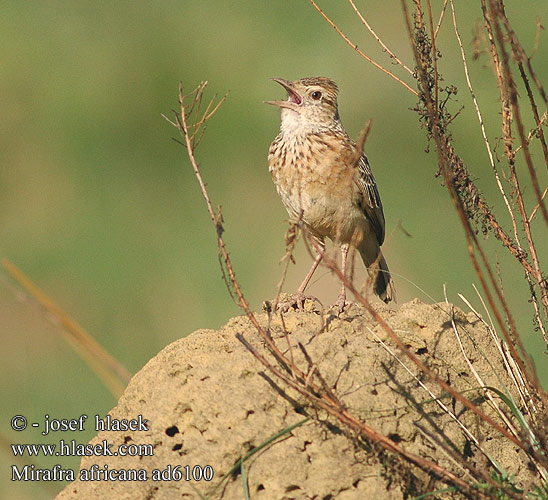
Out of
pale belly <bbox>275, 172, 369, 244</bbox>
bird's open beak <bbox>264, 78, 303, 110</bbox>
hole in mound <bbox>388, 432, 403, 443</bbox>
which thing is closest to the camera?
hole in mound <bbox>388, 432, 403, 443</bbox>

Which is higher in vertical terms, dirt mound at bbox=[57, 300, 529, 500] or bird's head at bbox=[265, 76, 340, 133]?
bird's head at bbox=[265, 76, 340, 133]

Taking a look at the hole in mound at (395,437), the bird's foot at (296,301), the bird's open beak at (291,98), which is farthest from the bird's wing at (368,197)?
the hole in mound at (395,437)

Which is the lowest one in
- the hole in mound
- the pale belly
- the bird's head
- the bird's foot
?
the hole in mound

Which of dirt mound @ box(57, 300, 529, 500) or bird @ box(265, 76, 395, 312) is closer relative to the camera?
dirt mound @ box(57, 300, 529, 500)

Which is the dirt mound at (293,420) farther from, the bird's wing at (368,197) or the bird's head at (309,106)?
the bird's head at (309,106)

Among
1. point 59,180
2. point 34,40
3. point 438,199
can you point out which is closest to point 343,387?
point 438,199

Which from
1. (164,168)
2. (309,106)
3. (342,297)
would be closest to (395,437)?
(342,297)

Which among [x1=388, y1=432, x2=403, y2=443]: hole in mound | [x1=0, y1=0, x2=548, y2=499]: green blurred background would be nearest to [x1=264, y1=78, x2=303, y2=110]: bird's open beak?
[x1=0, y1=0, x2=548, y2=499]: green blurred background

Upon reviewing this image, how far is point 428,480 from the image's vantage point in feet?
17.0

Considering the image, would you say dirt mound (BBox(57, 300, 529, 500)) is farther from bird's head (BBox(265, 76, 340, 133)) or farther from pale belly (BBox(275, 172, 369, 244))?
bird's head (BBox(265, 76, 340, 133))

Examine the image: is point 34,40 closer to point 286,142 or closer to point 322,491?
point 286,142

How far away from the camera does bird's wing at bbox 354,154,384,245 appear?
783 cm

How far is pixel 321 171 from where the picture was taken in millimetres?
7559

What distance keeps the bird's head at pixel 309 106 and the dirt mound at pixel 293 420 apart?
7.36 feet
